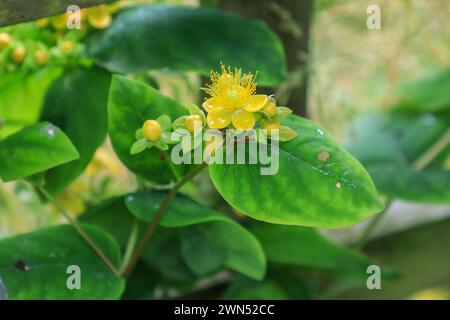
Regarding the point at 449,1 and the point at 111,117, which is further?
the point at 449,1

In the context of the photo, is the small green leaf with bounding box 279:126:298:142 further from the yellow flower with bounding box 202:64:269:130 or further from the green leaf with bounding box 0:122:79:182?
the green leaf with bounding box 0:122:79:182

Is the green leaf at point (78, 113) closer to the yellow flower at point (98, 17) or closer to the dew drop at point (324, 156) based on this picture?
the yellow flower at point (98, 17)

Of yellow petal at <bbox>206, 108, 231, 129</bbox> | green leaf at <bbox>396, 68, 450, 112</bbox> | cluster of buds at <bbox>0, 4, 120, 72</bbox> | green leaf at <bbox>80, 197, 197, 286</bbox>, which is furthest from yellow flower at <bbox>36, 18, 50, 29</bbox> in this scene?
green leaf at <bbox>396, 68, 450, 112</bbox>

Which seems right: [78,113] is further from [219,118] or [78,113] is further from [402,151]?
[402,151]

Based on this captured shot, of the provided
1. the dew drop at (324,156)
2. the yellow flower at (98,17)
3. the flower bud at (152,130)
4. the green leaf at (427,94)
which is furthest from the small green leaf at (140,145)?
the green leaf at (427,94)
